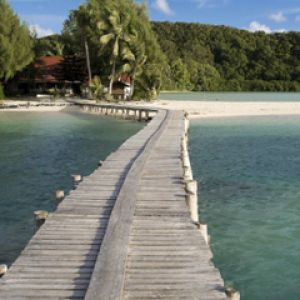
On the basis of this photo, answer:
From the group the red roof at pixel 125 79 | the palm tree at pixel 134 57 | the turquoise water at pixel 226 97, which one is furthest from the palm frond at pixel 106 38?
the turquoise water at pixel 226 97

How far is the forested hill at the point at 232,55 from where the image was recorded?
474ft

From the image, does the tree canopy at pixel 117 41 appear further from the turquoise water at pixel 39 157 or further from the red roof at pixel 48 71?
the turquoise water at pixel 39 157

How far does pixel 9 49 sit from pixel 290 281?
5059cm

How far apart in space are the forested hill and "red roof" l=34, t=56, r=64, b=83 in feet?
249

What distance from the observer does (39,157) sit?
21812mm

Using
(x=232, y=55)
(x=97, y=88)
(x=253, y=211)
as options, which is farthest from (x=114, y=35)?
(x=232, y=55)

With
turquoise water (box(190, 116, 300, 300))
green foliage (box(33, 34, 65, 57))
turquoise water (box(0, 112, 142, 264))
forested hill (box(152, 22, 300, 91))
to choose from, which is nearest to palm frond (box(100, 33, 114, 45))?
turquoise water (box(0, 112, 142, 264))

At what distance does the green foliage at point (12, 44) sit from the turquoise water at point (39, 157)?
13.4 meters

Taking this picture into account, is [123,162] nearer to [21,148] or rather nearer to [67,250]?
[67,250]

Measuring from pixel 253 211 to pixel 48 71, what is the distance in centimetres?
5625

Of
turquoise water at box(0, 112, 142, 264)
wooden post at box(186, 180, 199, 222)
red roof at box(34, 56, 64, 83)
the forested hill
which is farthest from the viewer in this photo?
the forested hill

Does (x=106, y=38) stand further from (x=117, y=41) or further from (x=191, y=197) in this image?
(x=191, y=197)

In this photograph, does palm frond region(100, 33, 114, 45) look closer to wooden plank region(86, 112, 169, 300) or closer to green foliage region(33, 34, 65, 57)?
green foliage region(33, 34, 65, 57)

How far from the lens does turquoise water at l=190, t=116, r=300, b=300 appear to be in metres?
8.52
